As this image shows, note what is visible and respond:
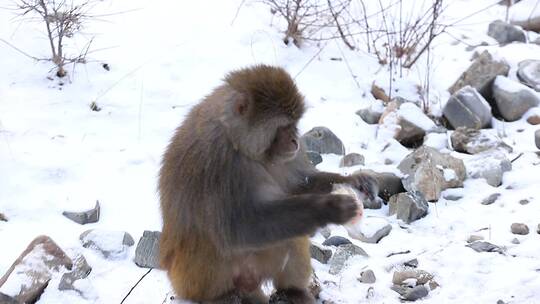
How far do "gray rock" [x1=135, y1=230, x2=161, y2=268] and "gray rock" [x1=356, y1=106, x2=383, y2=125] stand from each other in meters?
2.36

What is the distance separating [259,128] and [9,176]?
7.28ft

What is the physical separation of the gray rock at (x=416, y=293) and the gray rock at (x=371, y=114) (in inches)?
94.2

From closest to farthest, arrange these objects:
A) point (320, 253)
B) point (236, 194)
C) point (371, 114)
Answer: point (236, 194) < point (320, 253) < point (371, 114)

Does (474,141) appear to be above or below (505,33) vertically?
below

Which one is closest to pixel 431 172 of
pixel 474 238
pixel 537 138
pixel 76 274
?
pixel 474 238

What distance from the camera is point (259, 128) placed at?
11.3 feet

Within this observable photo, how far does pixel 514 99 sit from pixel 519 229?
6.46 feet

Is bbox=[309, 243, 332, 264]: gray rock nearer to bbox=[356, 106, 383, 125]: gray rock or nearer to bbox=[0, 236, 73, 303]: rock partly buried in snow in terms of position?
bbox=[0, 236, 73, 303]: rock partly buried in snow

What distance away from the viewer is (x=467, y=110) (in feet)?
20.4

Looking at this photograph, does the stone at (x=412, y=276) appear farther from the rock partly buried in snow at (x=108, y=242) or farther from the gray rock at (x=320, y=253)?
the rock partly buried in snow at (x=108, y=242)

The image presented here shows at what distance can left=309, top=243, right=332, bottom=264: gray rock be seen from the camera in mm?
4531

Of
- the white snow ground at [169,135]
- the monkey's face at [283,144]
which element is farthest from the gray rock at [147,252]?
the monkey's face at [283,144]

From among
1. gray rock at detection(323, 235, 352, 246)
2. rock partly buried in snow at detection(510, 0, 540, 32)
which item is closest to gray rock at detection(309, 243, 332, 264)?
gray rock at detection(323, 235, 352, 246)

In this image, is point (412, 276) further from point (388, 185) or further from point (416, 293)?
point (388, 185)
